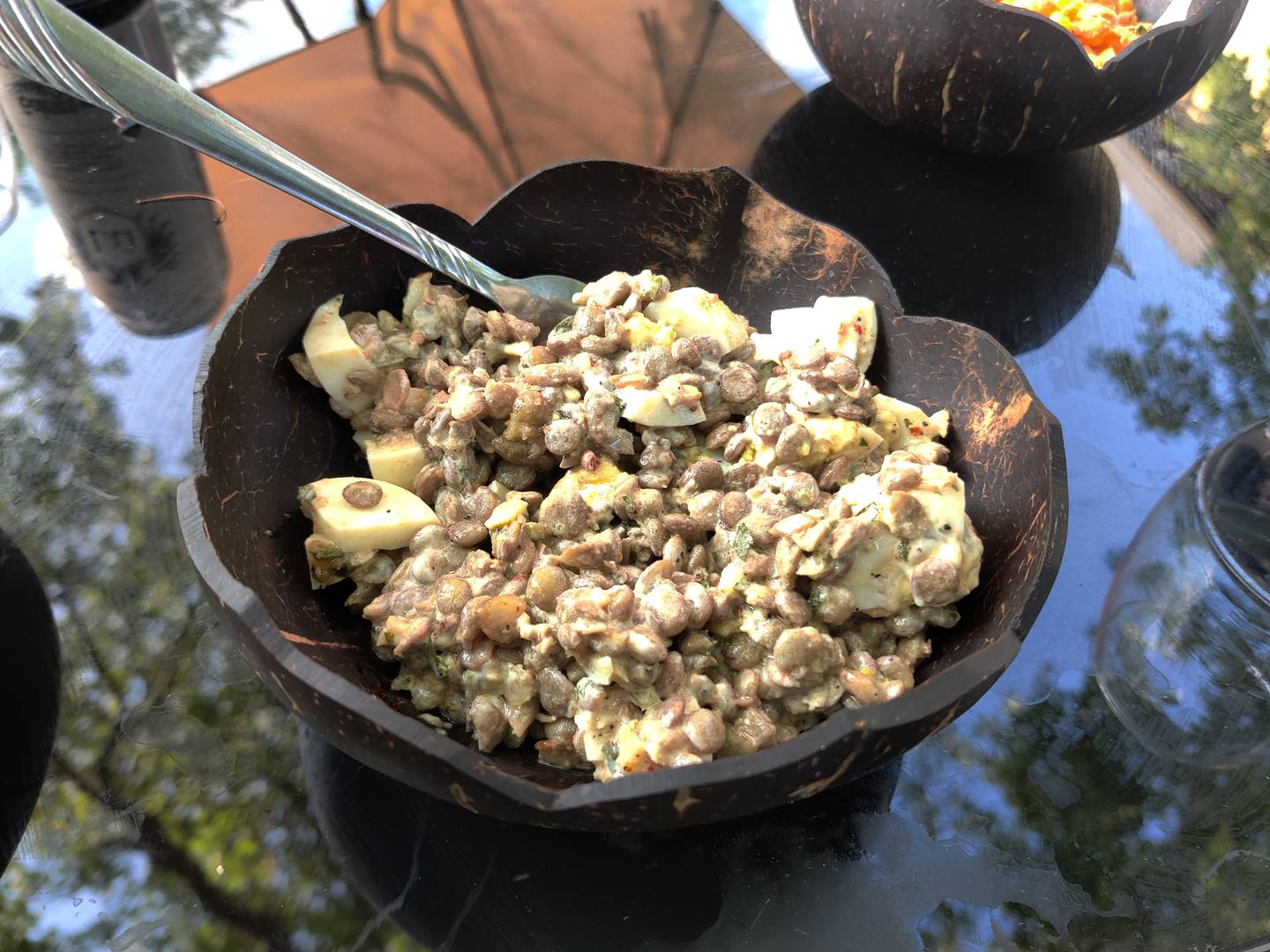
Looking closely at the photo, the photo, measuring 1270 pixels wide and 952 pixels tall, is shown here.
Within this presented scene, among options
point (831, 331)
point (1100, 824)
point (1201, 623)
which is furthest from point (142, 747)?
point (1201, 623)

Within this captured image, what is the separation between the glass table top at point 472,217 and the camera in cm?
98

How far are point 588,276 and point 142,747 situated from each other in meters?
0.75

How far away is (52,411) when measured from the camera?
1.37m

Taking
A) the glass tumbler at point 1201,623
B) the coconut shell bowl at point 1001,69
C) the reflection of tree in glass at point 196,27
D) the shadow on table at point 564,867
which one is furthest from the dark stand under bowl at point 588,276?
the reflection of tree in glass at point 196,27

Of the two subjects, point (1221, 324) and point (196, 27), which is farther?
point (196, 27)

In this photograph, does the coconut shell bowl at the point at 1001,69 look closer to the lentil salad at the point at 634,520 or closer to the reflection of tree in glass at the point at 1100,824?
the lentil salad at the point at 634,520

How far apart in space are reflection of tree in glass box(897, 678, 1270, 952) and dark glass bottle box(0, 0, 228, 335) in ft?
3.85

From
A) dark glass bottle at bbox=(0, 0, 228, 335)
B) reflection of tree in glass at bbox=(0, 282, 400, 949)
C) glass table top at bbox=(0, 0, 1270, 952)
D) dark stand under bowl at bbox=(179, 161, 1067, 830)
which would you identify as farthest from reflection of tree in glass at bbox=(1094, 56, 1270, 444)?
dark glass bottle at bbox=(0, 0, 228, 335)

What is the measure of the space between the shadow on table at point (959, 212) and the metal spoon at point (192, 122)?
2.02ft

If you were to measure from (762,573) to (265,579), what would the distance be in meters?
0.45

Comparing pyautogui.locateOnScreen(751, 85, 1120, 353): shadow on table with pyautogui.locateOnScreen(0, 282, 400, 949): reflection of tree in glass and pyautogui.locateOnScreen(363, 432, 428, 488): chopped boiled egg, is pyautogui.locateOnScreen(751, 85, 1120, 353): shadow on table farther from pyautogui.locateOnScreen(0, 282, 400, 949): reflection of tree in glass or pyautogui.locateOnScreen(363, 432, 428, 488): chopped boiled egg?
pyautogui.locateOnScreen(0, 282, 400, 949): reflection of tree in glass

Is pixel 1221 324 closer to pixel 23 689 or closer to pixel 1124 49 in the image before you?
pixel 1124 49

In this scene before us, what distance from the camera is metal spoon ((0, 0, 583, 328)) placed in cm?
88

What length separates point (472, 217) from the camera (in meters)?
1.65
